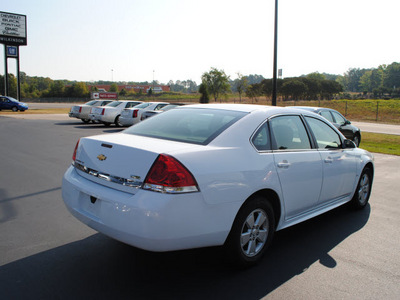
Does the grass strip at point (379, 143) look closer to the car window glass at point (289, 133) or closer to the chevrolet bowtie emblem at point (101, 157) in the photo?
the car window glass at point (289, 133)

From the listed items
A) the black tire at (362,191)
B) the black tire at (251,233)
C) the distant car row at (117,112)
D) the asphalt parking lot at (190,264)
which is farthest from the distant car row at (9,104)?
the black tire at (251,233)

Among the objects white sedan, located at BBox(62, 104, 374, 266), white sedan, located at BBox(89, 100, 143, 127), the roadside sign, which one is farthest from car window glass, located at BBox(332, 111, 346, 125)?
the roadside sign

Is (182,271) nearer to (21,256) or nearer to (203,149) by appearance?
(203,149)

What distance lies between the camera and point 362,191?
5945mm

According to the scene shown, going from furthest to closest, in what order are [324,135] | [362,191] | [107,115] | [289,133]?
[107,115] < [362,191] < [324,135] < [289,133]

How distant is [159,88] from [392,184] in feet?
531

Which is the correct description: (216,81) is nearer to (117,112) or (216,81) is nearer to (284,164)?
(117,112)

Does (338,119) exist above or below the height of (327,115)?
below

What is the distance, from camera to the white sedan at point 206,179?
312 centimetres

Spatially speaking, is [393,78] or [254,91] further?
[393,78]

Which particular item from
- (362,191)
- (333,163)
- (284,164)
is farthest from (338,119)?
(284,164)

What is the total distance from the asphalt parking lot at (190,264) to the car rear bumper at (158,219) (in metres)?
0.46

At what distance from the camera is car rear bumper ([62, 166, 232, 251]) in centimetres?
304

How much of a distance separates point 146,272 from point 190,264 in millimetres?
486
